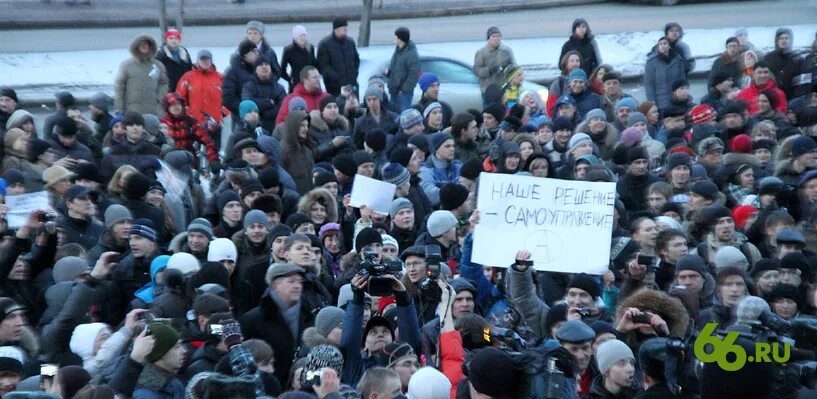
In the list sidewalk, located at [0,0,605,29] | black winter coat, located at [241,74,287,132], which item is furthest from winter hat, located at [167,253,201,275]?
sidewalk, located at [0,0,605,29]

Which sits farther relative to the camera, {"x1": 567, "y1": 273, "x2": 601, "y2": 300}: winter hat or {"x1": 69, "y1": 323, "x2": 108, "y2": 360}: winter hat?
{"x1": 567, "y1": 273, "x2": 601, "y2": 300}: winter hat

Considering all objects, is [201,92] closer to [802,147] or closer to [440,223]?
[440,223]

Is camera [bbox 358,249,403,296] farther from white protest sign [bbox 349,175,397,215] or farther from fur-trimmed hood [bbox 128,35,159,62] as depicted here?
fur-trimmed hood [bbox 128,35,159,62]

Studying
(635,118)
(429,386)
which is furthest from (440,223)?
(635,118)

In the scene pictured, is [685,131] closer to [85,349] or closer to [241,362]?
[85,349]

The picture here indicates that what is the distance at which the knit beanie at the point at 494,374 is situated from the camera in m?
7.02

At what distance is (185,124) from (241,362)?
8868 millimetres

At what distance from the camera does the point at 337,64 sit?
744 inches

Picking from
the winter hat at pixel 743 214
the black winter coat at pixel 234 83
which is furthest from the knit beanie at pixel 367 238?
the black winter coat at pixel 234 83

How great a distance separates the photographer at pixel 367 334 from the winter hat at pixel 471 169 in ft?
14.6

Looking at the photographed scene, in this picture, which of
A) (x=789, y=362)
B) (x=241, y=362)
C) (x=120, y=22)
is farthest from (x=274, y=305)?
(x=120, y=22)

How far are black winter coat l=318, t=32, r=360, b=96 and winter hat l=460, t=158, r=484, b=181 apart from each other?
5.32 m

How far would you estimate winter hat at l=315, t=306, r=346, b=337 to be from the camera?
9484 millimetres

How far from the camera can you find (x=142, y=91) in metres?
17.5
